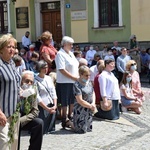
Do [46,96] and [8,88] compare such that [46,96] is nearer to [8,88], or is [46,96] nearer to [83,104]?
[83,104]

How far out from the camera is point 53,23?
21.8 meters

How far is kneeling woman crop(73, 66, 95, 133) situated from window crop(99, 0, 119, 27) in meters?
11.9

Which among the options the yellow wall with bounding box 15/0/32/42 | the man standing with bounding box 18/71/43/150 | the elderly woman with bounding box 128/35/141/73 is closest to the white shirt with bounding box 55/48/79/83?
the man standing with bounding box 18/71/43/150

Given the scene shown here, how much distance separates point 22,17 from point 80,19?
343 cm

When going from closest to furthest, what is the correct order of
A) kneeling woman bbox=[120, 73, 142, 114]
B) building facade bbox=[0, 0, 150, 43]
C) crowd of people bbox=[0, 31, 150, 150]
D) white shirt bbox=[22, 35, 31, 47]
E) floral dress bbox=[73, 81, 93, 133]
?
crowd of people bbox=[0, 31, 150, 150] < floral dress bbox=[73, 81, 93, 133] < kneeling woman bbox=[120, 73, 142, 114] < building facade bbox=[0, 0, 150, 43] < white shirt bbox=[22, 35, 31, 47]

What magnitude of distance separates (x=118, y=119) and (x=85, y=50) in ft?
33.4

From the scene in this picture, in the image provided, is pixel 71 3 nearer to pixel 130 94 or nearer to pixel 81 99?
pixel 130 94

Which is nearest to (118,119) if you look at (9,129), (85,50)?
(9,129)

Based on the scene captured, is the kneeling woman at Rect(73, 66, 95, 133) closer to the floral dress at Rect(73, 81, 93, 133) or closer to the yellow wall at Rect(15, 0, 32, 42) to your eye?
the floral dress at Rect(73, 81, 93, 133)

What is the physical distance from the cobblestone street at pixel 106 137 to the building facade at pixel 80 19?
10396mm

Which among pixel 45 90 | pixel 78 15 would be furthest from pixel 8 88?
pixel 78 15

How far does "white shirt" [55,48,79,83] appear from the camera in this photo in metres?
8.09

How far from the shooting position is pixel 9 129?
5.11 meters

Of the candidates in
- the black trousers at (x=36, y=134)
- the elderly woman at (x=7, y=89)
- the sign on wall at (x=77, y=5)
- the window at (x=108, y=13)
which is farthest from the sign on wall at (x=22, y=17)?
the elderly woman at (x=7, y=89)
